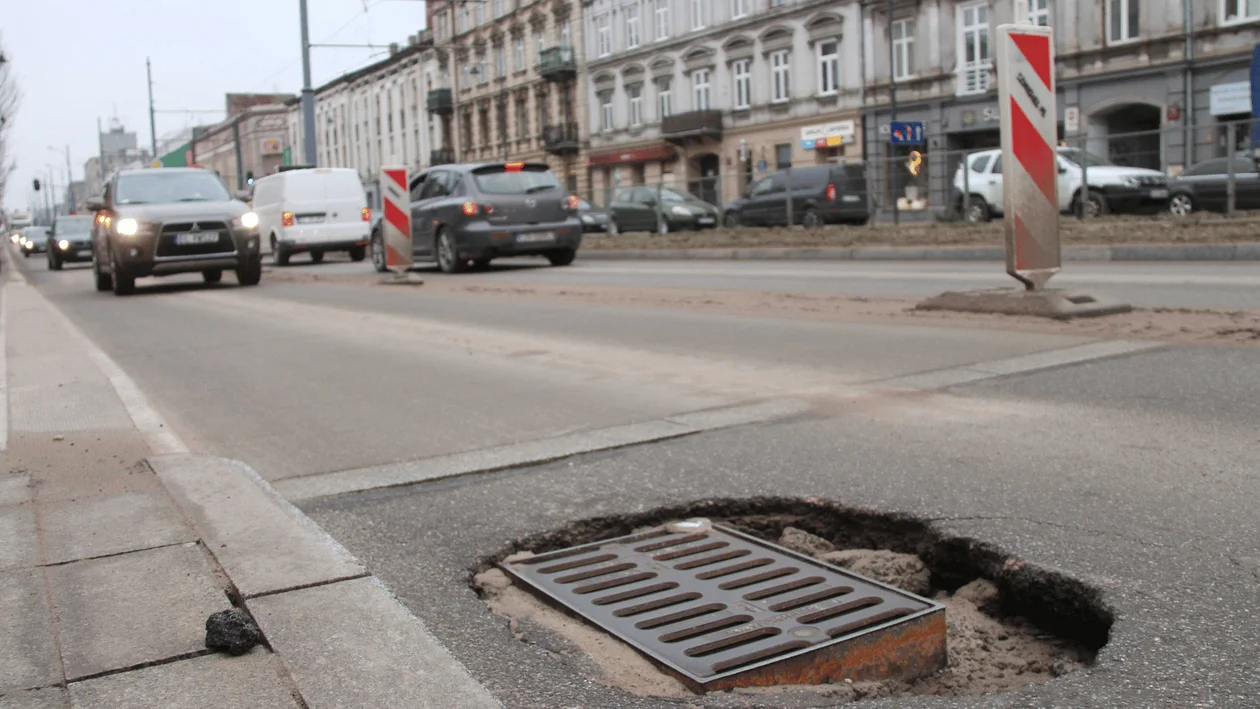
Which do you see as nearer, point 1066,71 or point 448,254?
point 448,254

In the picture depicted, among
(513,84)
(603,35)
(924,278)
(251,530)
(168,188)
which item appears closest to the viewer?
(251,530)

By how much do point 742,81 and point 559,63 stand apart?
13.4 meters

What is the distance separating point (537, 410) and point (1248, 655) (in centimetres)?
378

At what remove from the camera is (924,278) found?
1359 centimetres

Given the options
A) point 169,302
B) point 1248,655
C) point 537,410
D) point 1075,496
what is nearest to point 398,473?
point 537,410

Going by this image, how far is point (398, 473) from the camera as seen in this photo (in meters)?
4.55

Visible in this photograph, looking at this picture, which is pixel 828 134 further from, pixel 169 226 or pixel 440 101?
pixel 440 101

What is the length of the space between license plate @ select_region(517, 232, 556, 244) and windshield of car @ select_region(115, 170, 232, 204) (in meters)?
4.39

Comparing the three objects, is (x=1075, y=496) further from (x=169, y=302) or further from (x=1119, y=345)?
(x=169, y=302)

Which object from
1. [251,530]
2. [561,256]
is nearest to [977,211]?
[561,256]

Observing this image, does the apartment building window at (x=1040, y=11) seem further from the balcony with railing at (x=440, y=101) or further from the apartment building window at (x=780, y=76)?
the balcony with railing at (x=440, y=101)

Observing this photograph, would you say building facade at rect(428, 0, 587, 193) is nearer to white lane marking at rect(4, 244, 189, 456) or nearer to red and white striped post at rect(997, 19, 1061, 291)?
white lane marking at rect(4, 244, 189, 456)

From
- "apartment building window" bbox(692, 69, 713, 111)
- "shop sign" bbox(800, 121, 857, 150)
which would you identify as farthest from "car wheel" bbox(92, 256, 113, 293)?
"apartment building window" bbox(692, 69, 713, 111)

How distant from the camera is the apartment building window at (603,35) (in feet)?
183
